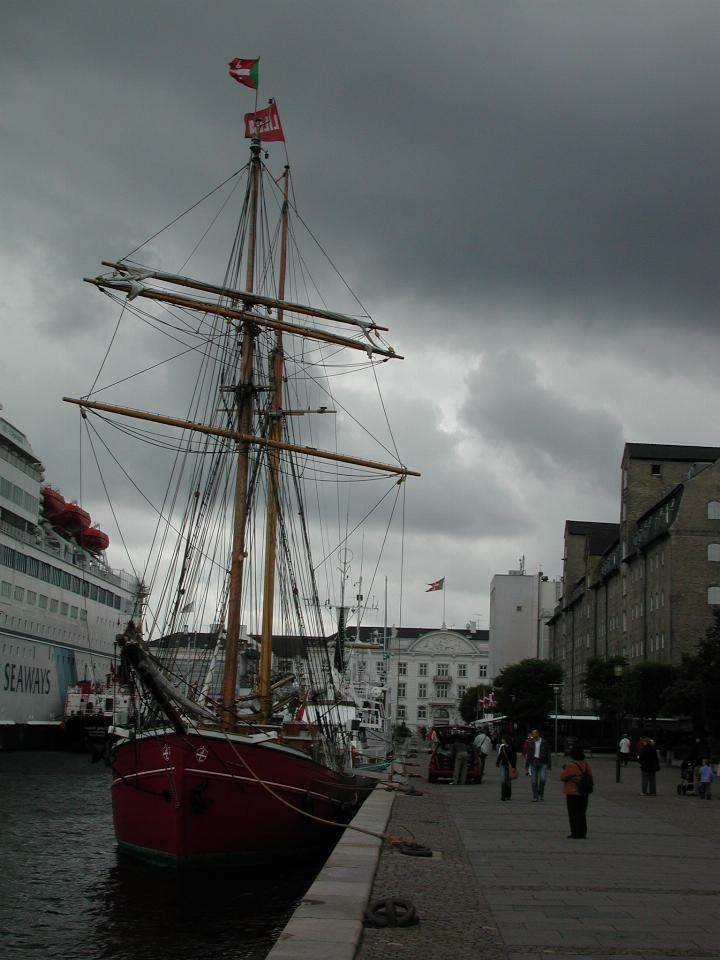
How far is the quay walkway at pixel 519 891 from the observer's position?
9812mm

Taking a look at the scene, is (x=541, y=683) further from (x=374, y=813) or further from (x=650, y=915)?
(x=650, y=915)

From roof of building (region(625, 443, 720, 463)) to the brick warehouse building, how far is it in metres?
0.07

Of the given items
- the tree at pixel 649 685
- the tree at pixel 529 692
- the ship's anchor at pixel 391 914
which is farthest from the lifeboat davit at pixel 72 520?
the ship's anchor at pixel 391 914

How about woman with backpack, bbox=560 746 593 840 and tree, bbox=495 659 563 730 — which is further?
tree, bbox=495 659 563 730

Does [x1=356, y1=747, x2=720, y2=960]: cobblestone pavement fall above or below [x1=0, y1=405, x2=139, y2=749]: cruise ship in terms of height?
below

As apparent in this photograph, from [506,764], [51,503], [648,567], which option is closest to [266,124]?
[506,764]

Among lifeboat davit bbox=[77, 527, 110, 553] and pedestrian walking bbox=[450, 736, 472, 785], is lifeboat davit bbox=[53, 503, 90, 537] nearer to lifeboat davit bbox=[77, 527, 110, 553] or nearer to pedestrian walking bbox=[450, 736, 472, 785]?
lifeboat davit bbox=[77, 527, 110, 553]

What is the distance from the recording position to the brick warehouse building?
65.2 metres

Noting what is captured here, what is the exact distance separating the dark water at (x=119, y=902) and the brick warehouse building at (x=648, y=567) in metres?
44.6

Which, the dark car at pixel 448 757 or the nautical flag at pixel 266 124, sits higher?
the nautical flag at pixel 266 124

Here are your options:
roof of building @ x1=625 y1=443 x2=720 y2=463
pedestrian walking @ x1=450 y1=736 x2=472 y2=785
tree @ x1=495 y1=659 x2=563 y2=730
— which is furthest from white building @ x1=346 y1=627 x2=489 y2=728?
pedestrian walking @ x1=450 y1=736 x2=472 y2=785

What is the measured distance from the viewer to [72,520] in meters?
96.6

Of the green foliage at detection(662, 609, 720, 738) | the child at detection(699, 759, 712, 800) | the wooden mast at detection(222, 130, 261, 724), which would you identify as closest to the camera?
the wooden mast at detection(222, 130, 261, 724)

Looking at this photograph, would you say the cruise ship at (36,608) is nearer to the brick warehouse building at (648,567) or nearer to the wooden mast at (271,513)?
the wooden mast at (271,513)
